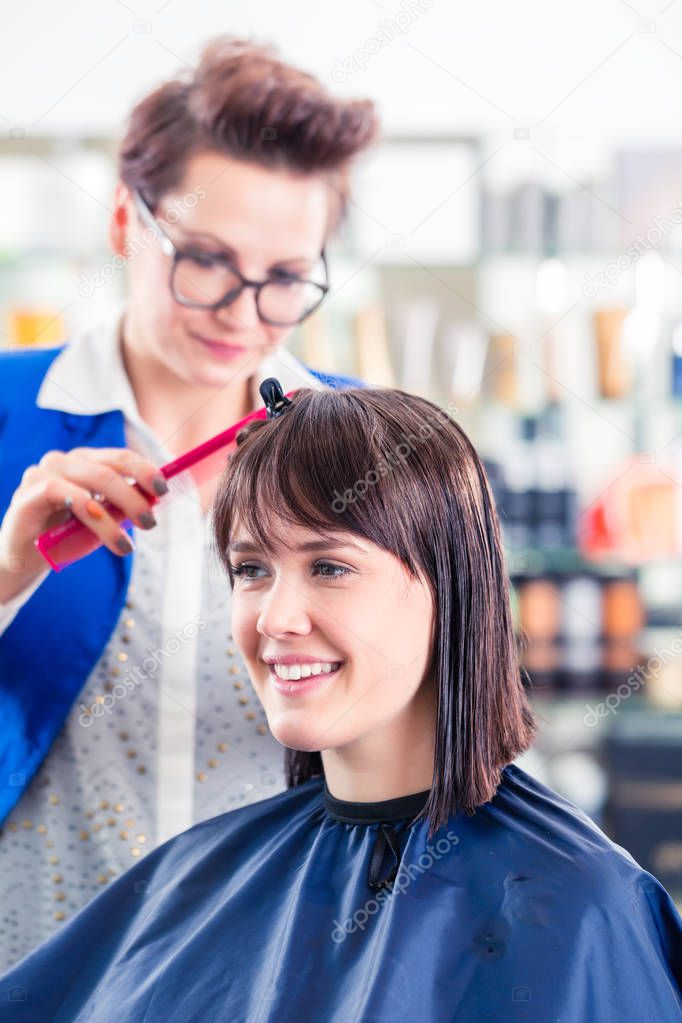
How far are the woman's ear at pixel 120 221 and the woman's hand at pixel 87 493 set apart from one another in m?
0.37

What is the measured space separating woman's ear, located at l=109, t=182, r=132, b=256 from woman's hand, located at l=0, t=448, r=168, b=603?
0.37 meters

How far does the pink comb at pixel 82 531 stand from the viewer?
51.4 inches

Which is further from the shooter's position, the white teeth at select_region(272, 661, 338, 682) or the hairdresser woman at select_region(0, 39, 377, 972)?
the hairdresser woman at select_region(0, 39, 377, 972)

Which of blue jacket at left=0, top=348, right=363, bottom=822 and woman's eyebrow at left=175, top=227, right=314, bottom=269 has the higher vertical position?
woman's eyebrow at left=175, top=227, right=314, bottom=269

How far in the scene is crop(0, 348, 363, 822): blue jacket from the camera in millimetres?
1445

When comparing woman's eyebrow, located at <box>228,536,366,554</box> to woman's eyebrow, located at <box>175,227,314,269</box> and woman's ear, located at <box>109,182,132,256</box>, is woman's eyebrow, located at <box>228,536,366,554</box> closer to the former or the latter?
woman's eyebrow, located at <box>175,227,314,269</box>

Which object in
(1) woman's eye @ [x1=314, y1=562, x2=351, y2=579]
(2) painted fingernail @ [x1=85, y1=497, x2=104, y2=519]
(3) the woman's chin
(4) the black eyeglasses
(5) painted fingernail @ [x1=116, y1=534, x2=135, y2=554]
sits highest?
(4) the black eyeglasses

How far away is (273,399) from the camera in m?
1.29

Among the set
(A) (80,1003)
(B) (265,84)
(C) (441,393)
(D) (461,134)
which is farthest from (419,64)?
(A) (80,1003)

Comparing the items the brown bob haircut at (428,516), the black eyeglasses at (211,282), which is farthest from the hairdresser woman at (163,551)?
the brown bob haircut at (428,516)

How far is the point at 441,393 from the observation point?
10.2ft

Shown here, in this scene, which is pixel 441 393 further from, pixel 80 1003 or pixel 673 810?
pixel 80 1003

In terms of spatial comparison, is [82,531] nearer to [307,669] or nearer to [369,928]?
[307,669]

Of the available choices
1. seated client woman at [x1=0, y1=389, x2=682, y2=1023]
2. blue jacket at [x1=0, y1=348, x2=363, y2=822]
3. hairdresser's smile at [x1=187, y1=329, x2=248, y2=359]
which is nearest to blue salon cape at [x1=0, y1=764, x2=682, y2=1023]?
seated client woman at [x1=0, y1=389, x2=682, y2=1023]
